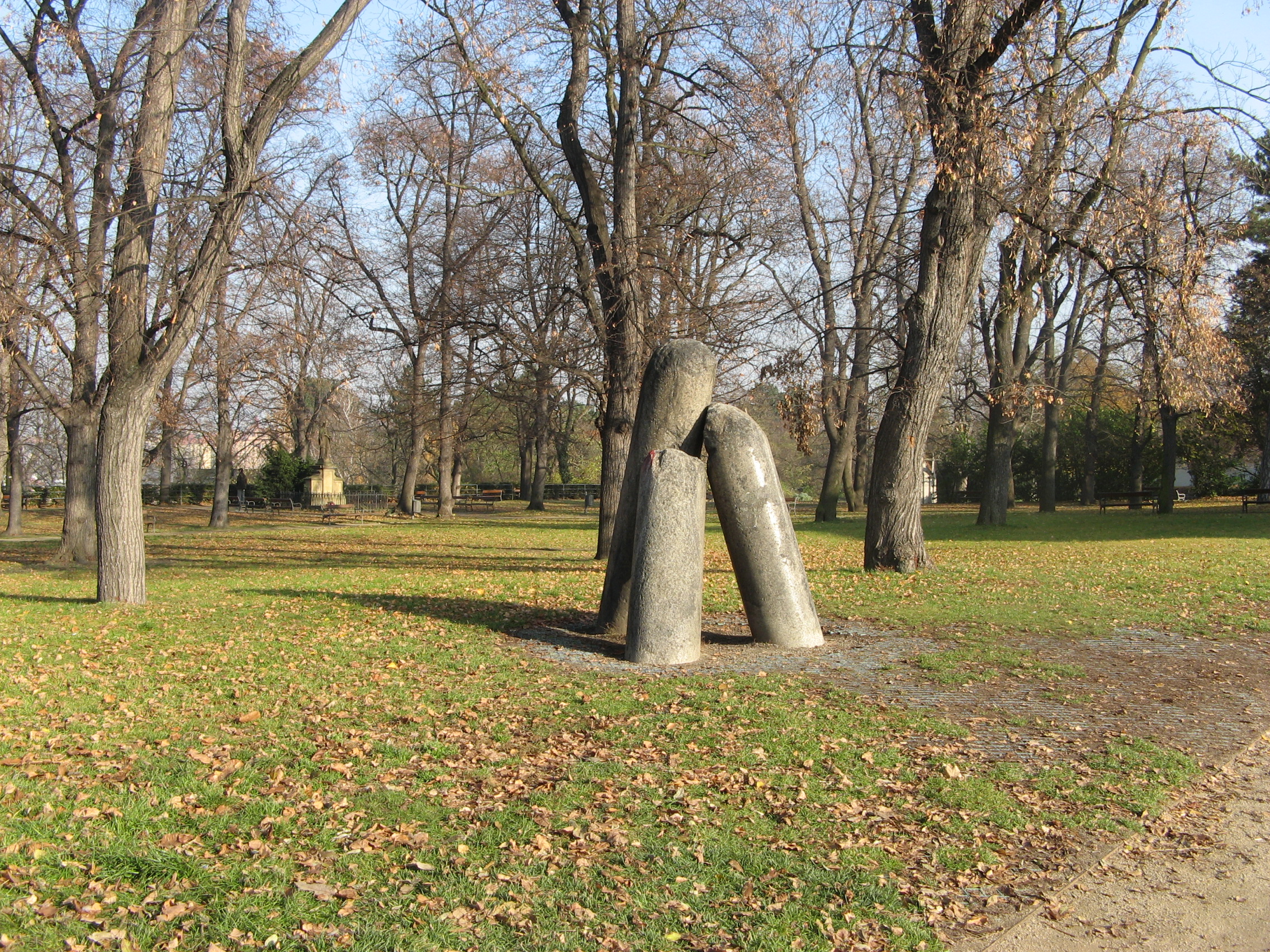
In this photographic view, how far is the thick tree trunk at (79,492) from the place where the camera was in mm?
16078

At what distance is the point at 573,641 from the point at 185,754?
418 cm

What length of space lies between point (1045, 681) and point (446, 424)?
24147 millimetres

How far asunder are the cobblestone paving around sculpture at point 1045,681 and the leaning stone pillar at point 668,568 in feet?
0.67

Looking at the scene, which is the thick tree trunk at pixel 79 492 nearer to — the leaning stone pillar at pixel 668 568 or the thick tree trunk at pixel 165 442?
the thick tree trunk at pixel 165 442

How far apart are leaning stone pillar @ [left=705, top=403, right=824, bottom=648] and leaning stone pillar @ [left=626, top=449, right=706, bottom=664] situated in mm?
360

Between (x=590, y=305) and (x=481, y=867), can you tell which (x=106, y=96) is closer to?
(x=590, y=305)

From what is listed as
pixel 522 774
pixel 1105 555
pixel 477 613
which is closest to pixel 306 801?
pixel 522 774

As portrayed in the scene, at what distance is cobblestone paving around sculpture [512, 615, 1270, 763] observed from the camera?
6062mm

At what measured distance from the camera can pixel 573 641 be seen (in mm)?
9125

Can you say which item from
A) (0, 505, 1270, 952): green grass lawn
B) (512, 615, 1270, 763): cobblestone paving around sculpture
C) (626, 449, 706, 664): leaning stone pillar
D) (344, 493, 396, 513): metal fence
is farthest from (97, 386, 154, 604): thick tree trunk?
(344, 493, 396, 513): metal fence

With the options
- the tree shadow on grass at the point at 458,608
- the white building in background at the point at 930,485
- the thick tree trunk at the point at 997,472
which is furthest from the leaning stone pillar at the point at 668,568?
the white building in background at the point at 930,485

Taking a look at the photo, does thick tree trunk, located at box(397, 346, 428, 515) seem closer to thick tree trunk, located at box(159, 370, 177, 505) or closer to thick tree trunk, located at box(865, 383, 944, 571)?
thick tree trunk, located at box(159, 370, 177, 505)

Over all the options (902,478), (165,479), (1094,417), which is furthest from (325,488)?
(902,478)

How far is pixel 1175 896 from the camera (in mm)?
3990
